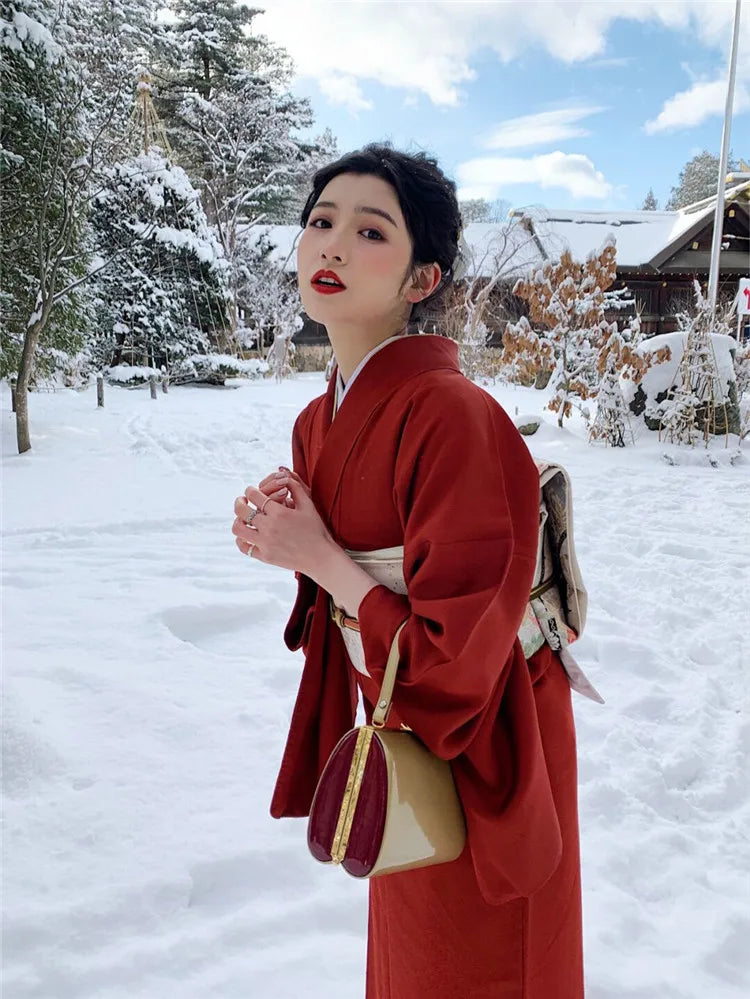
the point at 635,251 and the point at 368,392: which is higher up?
the point at 635,251

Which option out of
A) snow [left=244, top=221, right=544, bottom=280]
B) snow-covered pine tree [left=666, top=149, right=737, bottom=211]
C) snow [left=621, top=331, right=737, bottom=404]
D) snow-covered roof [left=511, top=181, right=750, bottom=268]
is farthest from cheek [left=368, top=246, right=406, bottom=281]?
snow-covered pine tree [left=666, top=149, right=737, bottom=211]

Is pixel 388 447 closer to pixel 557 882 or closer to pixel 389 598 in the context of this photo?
pixel 389 598

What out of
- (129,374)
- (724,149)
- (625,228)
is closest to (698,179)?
(625,228)

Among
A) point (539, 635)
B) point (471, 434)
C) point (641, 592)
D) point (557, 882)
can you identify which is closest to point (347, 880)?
point (557, 882)

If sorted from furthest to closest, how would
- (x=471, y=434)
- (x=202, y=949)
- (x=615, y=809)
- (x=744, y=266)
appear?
(x=744, y=266), (x=615, y=809), (x=202, y=949), (x=471, y=434)

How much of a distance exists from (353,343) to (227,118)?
18511mm

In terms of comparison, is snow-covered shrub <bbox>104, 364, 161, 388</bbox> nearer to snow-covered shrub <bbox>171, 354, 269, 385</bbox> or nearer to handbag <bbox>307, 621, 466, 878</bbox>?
snow-covered shrub <bbox>171, 354, 269, 385</bbox>

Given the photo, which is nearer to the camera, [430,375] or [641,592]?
[430,375]

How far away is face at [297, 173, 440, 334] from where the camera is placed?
3.03 ft

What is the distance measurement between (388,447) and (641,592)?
3180mm

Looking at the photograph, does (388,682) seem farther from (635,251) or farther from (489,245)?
(635,251)

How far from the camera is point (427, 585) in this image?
74 centimetres

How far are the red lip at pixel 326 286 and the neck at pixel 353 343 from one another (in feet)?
0.20

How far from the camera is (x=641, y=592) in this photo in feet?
12.0
